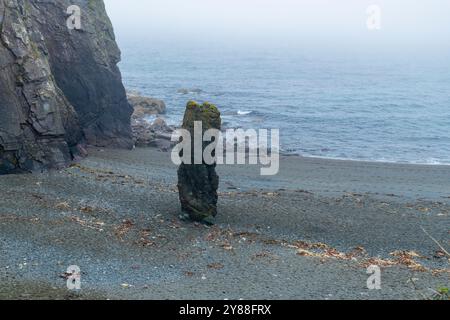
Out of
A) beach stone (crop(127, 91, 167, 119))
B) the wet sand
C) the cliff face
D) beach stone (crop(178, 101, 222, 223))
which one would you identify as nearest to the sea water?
beach stone (crop(127, 91, 167, 119))

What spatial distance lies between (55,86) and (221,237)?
62.6 ft

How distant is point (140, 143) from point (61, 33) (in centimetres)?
1230

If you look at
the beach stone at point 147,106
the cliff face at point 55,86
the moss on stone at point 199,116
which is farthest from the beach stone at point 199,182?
the beach stone at point 147,106

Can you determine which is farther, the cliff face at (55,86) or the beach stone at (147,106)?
the beach stone at (147,106)

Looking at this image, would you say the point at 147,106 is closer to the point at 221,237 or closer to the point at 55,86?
the point at 55,86

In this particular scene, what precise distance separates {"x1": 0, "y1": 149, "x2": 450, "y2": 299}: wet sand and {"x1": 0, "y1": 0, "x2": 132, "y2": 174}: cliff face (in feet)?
7.37

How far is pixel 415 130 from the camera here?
70562 mm

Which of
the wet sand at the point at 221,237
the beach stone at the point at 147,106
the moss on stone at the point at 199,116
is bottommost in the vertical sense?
the wet sand at the point at 221,237

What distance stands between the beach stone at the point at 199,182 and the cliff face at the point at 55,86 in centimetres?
1138

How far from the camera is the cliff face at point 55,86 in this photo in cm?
3619

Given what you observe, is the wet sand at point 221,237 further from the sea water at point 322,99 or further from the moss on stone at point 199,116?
the sea water at point 322,99

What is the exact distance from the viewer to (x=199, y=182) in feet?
101

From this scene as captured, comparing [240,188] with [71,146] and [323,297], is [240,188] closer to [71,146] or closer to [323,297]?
[71,146]
